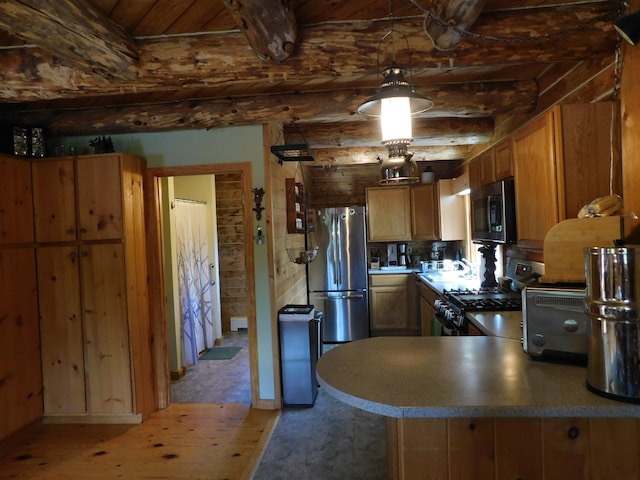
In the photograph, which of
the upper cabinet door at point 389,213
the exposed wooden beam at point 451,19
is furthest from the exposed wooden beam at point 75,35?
the upper cabinet door at point 389,213

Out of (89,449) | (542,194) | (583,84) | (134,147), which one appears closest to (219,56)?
(134,147)

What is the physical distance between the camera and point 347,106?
3105 mm

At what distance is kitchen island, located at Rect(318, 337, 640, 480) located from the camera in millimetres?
1203

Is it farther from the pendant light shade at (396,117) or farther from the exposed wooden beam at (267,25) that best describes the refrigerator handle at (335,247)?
the pendant light shade at (396,117)

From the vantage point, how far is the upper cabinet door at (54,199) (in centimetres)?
308

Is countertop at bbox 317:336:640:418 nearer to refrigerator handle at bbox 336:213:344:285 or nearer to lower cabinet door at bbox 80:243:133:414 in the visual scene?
lower cabinet door at bbox 80:243:133:414

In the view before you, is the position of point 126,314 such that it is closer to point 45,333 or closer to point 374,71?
point 45,333

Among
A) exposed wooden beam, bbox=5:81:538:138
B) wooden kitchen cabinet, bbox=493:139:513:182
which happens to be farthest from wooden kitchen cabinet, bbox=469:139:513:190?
exposed wooden beam, bbox=5:81:538:138

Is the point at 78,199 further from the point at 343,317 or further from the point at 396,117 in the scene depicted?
the point at 343,317

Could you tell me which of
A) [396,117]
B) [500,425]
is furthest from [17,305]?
[500,425]

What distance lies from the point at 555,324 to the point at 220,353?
4139 mm

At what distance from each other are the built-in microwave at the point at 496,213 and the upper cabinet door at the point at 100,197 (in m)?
2.83

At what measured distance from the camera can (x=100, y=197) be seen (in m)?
3.05

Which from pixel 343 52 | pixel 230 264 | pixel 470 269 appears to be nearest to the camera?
pixel 343 52
